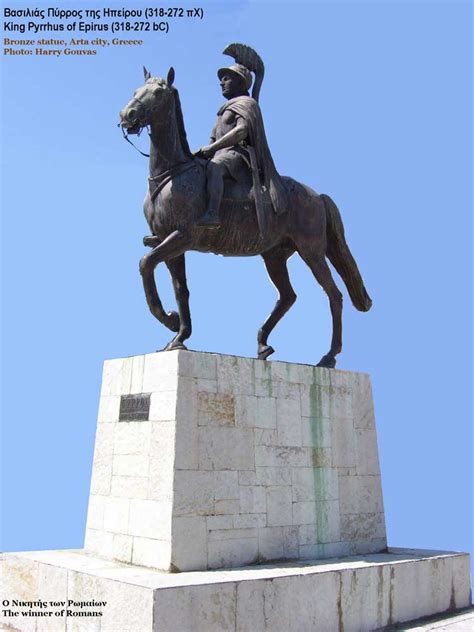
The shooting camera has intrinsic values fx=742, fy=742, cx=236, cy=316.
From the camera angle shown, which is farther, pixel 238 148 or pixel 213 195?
pixel 238 148

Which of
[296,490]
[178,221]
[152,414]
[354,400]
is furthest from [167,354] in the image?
[354,400]

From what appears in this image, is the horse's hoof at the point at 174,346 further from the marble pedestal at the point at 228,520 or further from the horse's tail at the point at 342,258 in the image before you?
the horse's tail at the point at 342,258

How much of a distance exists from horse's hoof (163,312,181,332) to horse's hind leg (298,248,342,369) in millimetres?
1707

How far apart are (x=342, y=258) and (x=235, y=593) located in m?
4.32

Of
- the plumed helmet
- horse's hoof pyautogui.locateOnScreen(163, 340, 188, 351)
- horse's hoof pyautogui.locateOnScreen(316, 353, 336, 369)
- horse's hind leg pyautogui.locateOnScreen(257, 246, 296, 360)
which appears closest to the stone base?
A: horse's hoof pyautogui.locateOnScreen(163, 340, 188, 351)

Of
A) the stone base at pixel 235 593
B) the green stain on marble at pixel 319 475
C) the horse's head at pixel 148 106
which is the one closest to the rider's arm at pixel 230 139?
the horse's head at pixel 148 106

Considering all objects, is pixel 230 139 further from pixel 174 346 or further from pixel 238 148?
pixel 174 346

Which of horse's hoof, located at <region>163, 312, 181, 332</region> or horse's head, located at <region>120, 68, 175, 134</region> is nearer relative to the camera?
horse's head, located at <region>120, 68, 175, 134</region>

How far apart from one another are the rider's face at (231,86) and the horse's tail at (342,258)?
1493 mm

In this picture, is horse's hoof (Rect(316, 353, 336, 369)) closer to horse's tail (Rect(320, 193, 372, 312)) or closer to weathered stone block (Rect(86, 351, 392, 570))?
weathered stone block (Rect(86, 351, 392, 570))

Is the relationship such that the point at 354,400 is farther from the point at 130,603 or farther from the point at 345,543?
the point at 130,603

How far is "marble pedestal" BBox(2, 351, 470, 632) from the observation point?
19.0ft

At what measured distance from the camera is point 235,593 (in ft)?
18.7

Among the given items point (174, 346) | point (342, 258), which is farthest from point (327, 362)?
point (174, 346)
